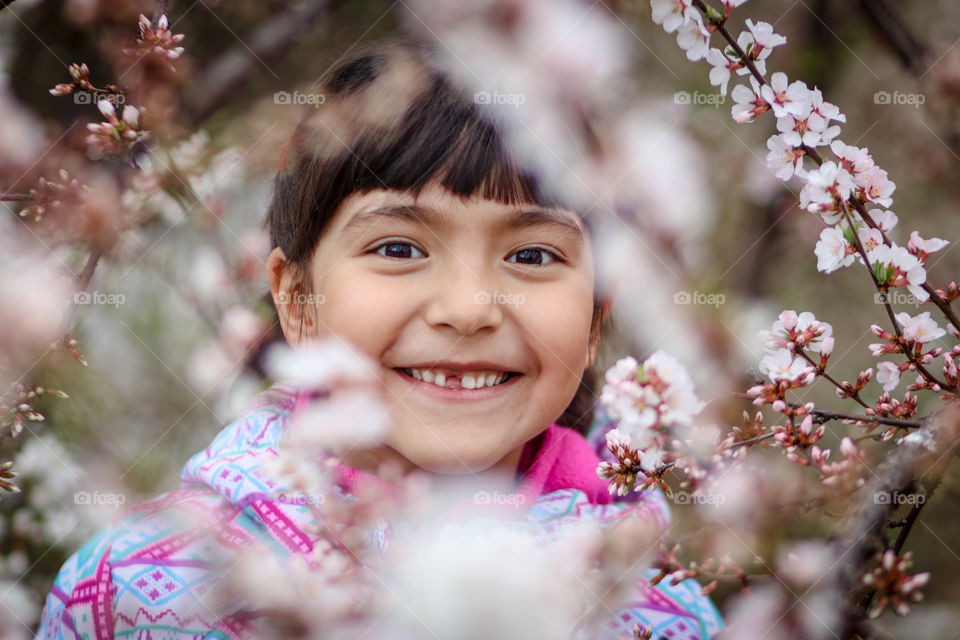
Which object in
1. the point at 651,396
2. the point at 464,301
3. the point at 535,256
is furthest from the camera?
the point at 535,256

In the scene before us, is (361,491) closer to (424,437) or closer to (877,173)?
(424,437)

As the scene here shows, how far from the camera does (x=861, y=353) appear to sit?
237 cm

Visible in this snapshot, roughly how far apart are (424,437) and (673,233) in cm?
83

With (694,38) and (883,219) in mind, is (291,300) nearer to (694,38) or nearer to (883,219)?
(694,38)

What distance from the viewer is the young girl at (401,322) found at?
3.45 ft
